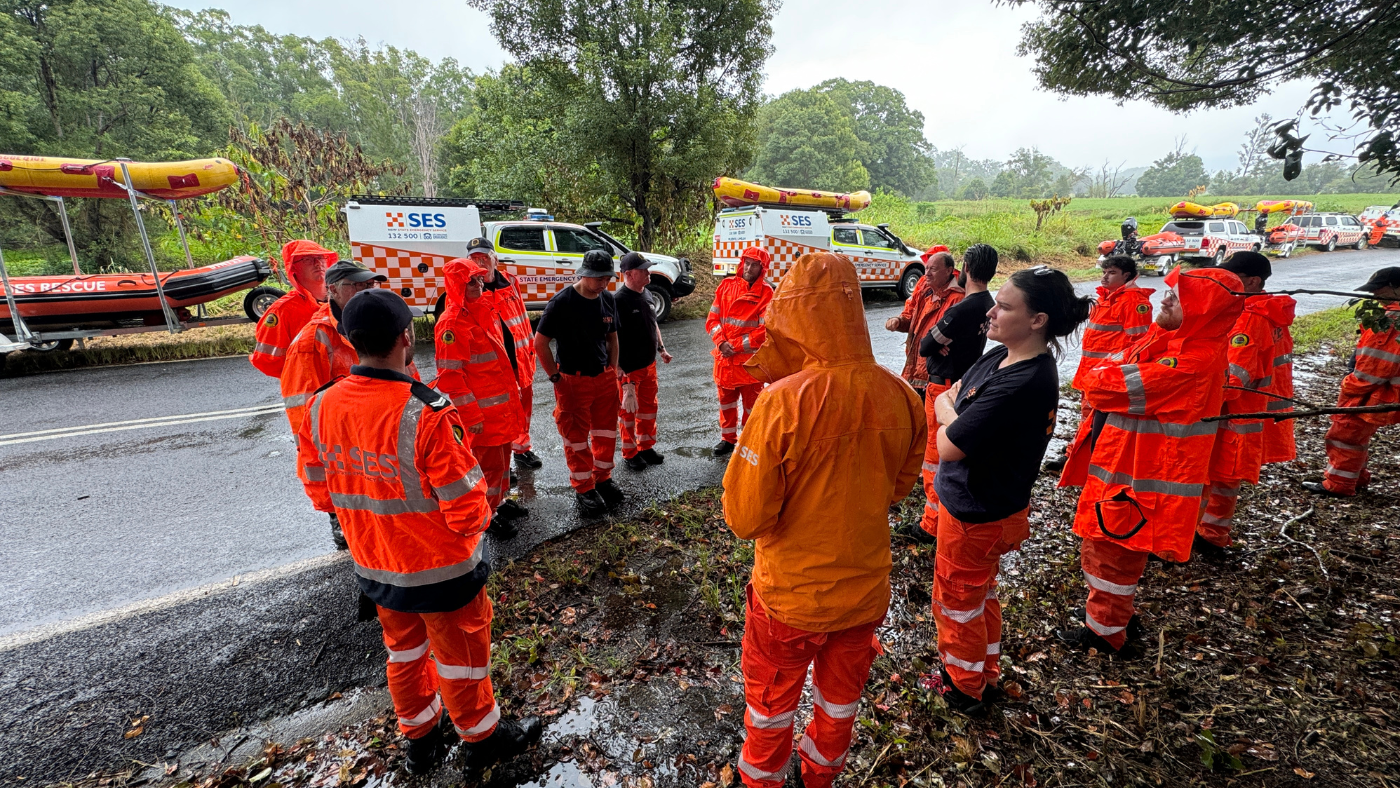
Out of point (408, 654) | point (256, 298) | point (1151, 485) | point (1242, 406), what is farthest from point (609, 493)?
point (256, 298)

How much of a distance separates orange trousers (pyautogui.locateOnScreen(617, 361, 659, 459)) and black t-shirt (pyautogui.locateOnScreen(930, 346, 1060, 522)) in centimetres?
291

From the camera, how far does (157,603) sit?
3080 millimetres

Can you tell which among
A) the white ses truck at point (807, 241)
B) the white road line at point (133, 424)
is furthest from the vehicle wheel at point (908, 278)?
the white road line at point (133, 424)

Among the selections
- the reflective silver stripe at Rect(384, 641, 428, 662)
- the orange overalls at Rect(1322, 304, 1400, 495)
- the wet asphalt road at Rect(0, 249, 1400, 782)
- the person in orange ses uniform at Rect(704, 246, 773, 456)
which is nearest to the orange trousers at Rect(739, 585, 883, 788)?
the reflective silver stripe at Rect(384, 641, 428, 662)

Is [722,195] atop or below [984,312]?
atop

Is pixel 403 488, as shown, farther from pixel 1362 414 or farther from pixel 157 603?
pixel 1362 414

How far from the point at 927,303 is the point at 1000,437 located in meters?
2.36

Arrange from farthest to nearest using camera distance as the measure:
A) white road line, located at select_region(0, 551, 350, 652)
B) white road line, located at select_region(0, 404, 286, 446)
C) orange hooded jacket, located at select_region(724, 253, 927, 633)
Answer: white road line, located at select_region(0, 404, 286, 446) < white road line, located at select_region(0, 551, 350, 652) < orange hooded jacket, located at select_region(724, 253, 927, 633)

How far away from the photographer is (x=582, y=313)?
3875 millimetres

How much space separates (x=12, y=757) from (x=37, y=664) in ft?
2.16

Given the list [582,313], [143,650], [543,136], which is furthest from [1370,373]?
[543,136]

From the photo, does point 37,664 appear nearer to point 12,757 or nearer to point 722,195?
point 12,757

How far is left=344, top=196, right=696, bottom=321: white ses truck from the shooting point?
909cm

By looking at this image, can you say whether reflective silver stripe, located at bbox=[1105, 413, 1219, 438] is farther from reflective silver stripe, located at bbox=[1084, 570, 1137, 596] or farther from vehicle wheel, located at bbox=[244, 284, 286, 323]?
vehicle wheel, located at bbox=[244, 284, 286, 323]
